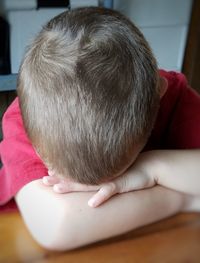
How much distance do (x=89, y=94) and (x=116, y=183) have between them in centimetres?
13

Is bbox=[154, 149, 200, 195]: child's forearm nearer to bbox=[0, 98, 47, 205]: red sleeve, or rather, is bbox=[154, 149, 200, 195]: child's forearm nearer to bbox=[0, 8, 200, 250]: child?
bbox=[0, 8, 200, 250]: child

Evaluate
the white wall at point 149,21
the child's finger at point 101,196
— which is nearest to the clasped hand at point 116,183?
the child's finger at point 101,196

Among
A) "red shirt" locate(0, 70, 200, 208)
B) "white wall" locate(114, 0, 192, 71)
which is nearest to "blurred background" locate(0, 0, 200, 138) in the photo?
"white wall" locate(114, 0, 192, 71)

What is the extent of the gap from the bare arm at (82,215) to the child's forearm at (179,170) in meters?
0.03

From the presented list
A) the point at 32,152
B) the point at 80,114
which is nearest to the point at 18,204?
the point at 32,152

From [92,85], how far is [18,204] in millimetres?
232

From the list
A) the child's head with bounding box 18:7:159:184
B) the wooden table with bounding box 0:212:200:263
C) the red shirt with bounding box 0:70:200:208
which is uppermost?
the child's head with bounding box 18:7:159:184

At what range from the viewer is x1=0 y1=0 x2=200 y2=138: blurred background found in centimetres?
168

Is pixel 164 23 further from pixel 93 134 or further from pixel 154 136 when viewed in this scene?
pixel 93 134

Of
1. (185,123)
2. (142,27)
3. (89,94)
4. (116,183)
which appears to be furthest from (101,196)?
(142,27)

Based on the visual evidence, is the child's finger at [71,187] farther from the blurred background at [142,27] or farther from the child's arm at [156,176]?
the blurred background at [142,27]

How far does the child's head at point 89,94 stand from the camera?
0.45 metres

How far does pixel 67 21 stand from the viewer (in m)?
0.51

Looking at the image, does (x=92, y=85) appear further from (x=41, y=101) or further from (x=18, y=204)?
(x=18, y=204)
